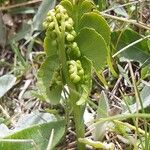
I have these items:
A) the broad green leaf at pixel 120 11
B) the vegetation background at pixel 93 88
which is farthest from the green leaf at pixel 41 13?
the broad green leaf at pixel 120 11

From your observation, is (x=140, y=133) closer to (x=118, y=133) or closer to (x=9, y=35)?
(x=118, y=133)

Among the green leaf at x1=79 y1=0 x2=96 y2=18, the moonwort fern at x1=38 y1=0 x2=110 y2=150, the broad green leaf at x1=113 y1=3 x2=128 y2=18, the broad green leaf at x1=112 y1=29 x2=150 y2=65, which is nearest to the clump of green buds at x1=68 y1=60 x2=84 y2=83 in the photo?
the moonwort fern at x1=38 y1=0 x2=110 y2=150

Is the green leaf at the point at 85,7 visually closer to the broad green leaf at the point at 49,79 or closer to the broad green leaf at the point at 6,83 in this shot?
the broad green leaf at the point at 49,79

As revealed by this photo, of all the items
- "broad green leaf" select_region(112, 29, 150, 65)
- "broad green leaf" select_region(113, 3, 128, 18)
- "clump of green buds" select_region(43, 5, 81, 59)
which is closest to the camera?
"clump of green buds" select_region(43, 5, 81, 59)

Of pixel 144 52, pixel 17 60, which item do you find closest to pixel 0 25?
pixel 17 60

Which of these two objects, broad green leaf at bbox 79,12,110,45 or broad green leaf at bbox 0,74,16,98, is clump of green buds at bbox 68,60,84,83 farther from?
broad green leaf at bbox 0,74,16,98

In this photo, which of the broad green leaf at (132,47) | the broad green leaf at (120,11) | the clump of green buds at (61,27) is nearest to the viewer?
the clump of green buds at (61,27)

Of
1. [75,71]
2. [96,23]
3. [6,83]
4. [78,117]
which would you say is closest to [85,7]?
[96,23]
